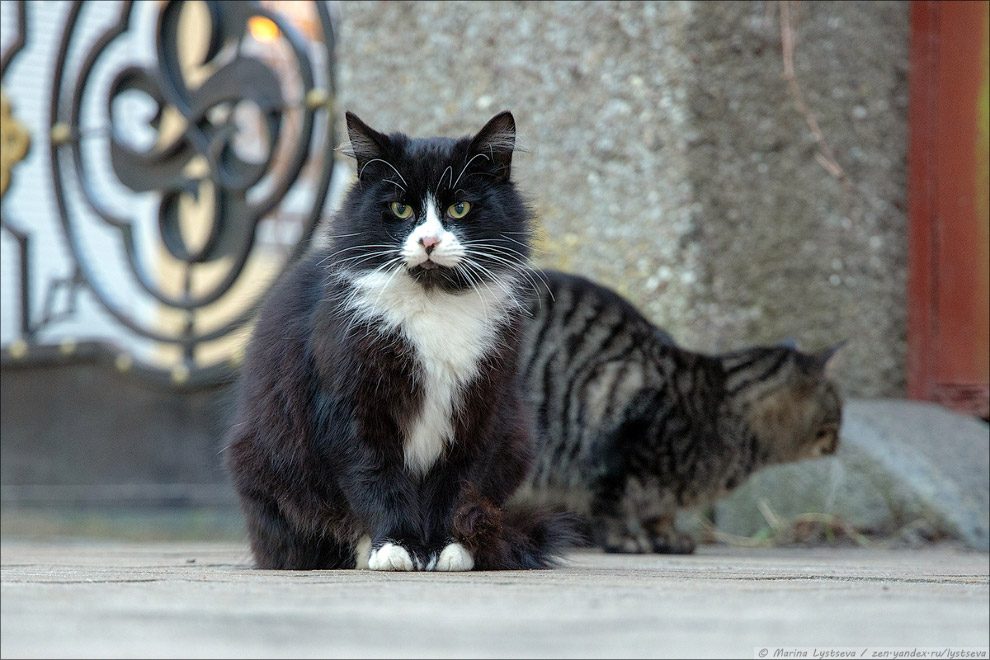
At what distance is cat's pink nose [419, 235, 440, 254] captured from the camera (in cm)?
167

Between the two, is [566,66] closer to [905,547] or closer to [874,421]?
[874,421]

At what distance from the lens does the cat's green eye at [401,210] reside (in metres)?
1.75

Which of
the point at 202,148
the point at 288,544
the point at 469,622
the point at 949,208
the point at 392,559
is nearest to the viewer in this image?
the point at 469,622

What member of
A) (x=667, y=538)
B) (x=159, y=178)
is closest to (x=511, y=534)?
(x=667, y=538)

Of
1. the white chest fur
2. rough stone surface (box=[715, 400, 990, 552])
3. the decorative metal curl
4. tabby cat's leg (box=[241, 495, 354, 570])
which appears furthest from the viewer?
the decorative metal curl

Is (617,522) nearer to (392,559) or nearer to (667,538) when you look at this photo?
(667,538)

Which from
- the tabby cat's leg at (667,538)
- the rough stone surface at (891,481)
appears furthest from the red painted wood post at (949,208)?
the tabby cat's leg at (667,538)

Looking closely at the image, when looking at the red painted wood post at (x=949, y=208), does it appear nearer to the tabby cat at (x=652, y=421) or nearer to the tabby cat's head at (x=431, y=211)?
the tabby cat at (x=652, y=421)

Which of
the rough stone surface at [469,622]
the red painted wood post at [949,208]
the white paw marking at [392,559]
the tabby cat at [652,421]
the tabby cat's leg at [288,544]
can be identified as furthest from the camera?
the red painted wood post at [949,208]

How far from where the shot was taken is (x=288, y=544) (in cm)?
185

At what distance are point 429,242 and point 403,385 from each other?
247mm

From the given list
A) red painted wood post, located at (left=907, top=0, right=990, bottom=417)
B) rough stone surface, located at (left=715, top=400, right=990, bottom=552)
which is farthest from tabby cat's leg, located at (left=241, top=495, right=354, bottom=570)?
red painted wood post, located at (left=907, top=0, right=990, bottom=417)

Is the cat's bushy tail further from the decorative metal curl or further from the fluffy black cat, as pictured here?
the decorative metal curl

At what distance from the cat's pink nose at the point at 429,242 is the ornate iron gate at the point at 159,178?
68.4 inches
